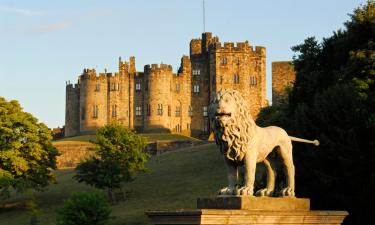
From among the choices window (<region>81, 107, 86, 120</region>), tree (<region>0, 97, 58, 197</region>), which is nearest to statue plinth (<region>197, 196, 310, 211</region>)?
tree (<region>0, 97, 58, 197</region>)

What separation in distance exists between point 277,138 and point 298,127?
1759 cm

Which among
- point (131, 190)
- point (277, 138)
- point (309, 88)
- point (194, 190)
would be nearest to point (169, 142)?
point (131, 190)

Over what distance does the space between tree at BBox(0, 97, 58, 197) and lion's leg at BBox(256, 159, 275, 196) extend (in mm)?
60189

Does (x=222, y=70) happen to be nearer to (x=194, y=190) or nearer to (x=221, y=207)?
(x=194, y=190)

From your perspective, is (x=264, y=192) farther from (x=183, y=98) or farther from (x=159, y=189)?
(x=183, y=98)

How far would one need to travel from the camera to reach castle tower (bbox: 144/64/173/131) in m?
137

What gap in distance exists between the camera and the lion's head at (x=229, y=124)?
1745 cm

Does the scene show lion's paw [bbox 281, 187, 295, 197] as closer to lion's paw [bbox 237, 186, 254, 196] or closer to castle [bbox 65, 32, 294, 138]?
lion's paw [bbox 237, 186, 254, 196]

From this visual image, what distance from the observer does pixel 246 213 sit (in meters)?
16.5

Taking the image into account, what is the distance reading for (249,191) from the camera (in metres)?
17.4

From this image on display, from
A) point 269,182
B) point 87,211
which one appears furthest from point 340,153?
point 87,211

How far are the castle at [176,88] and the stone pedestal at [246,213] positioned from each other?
381 feet

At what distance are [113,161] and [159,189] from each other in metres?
4.97

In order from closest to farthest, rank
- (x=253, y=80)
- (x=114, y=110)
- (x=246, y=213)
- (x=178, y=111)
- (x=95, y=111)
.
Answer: (x=246, y=213)
(x=253, y=80)
(x=178, y=111)
(x=114, y=110)
(x=95, y=111)
